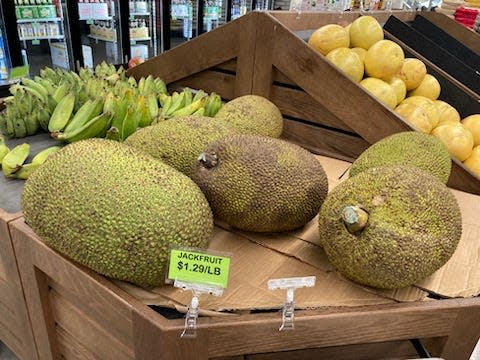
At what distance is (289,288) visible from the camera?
0.62 m

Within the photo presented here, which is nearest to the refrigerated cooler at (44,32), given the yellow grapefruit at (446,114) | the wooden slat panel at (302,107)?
the wooden slat panel at (302,107)

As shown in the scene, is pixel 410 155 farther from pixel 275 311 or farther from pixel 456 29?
pixel 456 29

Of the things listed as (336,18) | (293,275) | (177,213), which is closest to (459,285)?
(293,275)

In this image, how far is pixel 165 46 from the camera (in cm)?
388

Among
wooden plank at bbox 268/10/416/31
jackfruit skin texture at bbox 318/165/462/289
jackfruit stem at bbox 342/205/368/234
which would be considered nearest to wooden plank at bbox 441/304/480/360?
jackfruit skin texture at bbox 318/165/462/289

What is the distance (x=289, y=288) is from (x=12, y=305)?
0.73 m

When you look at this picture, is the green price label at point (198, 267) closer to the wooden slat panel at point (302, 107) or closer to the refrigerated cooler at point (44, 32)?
the wooden slat panel at point (302, 107)

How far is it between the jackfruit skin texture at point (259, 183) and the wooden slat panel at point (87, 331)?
0.97ft

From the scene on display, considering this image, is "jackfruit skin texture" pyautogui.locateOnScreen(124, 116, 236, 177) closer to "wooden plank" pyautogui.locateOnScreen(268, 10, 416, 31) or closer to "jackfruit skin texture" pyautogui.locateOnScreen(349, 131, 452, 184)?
"jackfruit skin texture" pyautogui.locateOnScreen(349, 131, 452, 184)

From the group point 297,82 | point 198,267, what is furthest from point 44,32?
point 198,267

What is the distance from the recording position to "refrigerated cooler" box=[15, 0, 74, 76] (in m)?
3.01

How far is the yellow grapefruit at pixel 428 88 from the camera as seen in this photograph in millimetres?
1438

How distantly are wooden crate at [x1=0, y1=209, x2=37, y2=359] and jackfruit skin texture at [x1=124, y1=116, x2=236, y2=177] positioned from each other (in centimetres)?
30

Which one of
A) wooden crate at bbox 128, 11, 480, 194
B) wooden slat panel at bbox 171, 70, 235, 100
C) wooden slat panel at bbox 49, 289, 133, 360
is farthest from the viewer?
wooden slat panel at bbox 171, 70, 235, 100
